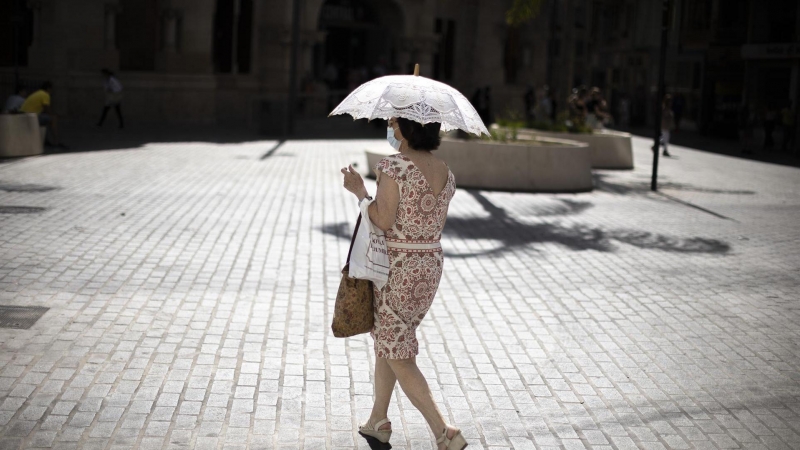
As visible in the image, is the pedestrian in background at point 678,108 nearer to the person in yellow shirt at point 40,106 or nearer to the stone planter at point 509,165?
the stone planter at point 509,165

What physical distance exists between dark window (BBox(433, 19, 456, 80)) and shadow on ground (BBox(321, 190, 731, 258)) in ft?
99.5

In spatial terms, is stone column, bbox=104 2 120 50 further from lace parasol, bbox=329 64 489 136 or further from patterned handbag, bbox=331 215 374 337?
patterned handbag, bbox=331 215 374 337

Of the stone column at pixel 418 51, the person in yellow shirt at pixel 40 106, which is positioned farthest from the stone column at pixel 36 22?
the stone column at pixel 418 51

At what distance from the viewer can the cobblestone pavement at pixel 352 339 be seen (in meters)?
5.52

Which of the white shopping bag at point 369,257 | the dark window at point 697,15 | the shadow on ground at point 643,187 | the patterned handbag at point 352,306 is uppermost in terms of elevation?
the dark window at point 697,15

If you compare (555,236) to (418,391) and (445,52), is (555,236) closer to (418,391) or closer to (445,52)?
(418,391)

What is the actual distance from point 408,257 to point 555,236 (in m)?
7.70

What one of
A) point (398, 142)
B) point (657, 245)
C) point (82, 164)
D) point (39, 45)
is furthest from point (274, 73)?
point (398, 142)

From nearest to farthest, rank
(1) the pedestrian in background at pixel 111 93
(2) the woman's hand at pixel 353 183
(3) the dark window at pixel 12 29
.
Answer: (2) the woman's hand at pixel 353 183, (1) the pedestrian in background at pixel 111 93, (3) the dark window at pixel 12 29

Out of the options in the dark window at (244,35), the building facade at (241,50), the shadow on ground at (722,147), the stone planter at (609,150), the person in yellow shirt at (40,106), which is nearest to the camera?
the person in yellow shirt at (40,106)

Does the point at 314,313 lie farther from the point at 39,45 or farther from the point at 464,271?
the point at 39,45

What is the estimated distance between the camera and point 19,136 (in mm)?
18859

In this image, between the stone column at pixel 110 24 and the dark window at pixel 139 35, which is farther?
the dark window at pixel 139 35

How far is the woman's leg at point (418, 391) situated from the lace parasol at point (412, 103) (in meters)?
1.18
